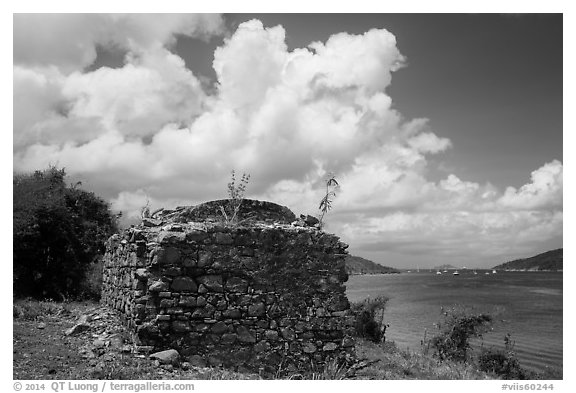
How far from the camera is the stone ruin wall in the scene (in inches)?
318

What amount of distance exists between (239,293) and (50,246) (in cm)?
1146

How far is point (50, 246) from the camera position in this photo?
1681 centimetres

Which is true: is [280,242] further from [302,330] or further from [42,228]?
[42,228]

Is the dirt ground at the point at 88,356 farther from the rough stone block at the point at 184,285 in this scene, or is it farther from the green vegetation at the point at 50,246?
the green vegetation at the point at 50,246

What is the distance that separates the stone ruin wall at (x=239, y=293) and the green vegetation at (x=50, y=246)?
27.8ft

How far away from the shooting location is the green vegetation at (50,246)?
1563cm

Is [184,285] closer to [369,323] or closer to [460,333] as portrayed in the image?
[369,323]

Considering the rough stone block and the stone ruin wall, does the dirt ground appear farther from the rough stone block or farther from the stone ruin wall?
the rough stone block

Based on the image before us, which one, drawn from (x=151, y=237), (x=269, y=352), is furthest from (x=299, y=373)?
(x=151, y=237)

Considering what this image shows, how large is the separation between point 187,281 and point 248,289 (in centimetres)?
111

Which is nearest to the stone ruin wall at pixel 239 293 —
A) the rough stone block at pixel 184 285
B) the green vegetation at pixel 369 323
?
the rough stone block at pixel 184 285

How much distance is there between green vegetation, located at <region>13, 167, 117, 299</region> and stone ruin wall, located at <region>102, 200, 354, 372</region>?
27.8 feet

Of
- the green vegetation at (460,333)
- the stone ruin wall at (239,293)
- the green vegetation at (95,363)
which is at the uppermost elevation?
the stone ruin wall at (239,293)

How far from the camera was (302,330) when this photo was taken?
28.3 ft
